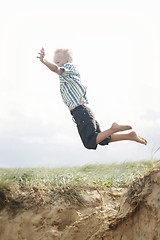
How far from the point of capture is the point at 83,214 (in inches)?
201

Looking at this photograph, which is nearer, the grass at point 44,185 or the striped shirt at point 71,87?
the striped shirt at point 71,87

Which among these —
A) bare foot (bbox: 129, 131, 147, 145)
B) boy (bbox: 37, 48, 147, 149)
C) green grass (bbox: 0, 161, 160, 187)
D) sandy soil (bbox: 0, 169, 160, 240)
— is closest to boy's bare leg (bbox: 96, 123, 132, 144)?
boy (bbox: 37, 48, 147, 149)

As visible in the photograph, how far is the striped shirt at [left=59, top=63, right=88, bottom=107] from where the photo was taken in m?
5.27

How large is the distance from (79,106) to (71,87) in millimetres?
409

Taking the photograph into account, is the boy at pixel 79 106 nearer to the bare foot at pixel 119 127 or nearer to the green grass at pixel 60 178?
the bare foot at pixel 119 127

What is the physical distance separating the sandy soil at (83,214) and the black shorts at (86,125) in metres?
1.04

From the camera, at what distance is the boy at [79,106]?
4.94 metres

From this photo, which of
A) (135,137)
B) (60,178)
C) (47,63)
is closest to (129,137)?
(135,137)

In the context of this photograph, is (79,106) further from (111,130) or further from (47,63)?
(47,63)

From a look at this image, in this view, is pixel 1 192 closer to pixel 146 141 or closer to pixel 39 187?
pixel 39 187

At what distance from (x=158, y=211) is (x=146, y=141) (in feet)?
7.49

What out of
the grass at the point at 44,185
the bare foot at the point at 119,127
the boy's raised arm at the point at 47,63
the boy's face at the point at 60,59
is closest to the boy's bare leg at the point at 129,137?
the bare foot at the point at 119,127

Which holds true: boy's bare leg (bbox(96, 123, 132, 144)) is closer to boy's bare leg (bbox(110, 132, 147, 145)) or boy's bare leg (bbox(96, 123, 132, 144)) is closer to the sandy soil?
boy's bare leg (bbox(110, 132, 147, 145))

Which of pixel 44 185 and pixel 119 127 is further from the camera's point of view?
pixel 44 185
